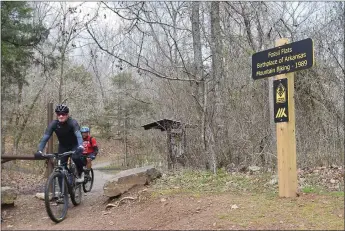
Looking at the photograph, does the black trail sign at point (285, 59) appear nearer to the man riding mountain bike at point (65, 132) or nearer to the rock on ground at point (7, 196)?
the man riding mountain bike at point (65, 132)

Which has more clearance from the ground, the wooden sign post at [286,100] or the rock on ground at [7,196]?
the wooden sign post at [286,100]

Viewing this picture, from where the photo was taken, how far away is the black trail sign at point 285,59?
5.04 meters

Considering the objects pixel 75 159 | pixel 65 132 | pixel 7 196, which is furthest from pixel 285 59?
pixel 7 196

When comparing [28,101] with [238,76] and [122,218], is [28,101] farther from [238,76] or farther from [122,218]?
[122,218]

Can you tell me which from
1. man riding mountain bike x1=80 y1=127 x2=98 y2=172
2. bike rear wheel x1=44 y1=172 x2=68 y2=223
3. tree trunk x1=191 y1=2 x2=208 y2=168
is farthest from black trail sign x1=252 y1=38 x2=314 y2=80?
man riding mountain bike x1=80 y1=127 x2=98 y2=172

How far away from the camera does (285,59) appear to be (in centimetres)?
533

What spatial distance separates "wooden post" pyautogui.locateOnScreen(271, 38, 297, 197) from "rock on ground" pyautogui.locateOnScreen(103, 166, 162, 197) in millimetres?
2718

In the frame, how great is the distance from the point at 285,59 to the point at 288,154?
1405 millimetres

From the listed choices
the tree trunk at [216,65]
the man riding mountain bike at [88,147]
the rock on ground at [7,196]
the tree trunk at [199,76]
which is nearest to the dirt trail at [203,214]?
the rock on ground at [7,196]

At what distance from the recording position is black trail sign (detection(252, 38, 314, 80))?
504 cm

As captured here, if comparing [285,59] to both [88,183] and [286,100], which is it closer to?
[286,100]

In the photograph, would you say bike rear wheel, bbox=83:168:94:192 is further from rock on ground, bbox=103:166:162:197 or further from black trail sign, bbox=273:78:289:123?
black trail sign, bbox=273:78:289:123

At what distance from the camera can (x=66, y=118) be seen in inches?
242

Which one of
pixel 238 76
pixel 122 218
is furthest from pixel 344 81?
pixel 122 218
